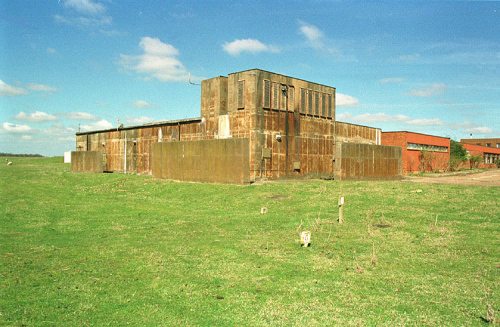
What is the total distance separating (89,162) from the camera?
4294 cm

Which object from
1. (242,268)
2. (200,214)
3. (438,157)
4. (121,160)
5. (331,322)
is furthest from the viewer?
(438,157)

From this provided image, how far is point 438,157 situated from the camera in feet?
163

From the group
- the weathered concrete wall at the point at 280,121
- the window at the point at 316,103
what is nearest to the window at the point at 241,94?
the weathered concrete wall at the point at 280,121

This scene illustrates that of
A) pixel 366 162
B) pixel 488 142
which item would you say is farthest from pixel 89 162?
pixel 488 142

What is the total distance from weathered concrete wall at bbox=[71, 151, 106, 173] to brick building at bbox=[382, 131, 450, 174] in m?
34.1

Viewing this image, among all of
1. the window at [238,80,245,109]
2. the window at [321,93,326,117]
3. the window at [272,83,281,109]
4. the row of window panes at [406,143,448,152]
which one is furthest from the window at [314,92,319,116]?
the row of window panes at [406,143,448,152]

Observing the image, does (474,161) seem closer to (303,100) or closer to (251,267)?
(303,100)

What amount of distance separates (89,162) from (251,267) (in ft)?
134

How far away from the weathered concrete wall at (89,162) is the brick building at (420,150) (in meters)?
34.1

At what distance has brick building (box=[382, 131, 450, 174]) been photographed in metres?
43.0

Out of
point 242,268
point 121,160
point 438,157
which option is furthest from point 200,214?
point 438,157

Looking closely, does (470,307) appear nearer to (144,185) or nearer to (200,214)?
(200,214)

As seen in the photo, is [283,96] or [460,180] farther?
[460,180]

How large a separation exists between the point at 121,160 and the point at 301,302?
38410 mm
